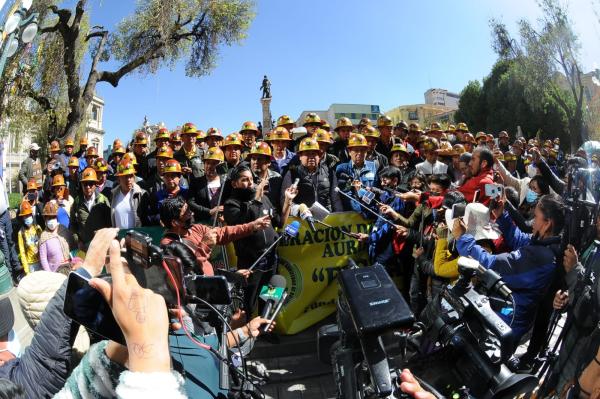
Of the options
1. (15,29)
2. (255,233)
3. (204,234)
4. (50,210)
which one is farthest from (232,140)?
(15,29)

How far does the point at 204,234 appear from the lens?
4.25m

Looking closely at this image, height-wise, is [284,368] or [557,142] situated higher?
[557,142]

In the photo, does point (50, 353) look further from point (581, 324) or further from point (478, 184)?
point (478, 184)

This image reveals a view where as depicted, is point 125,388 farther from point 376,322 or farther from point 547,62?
point 547,62

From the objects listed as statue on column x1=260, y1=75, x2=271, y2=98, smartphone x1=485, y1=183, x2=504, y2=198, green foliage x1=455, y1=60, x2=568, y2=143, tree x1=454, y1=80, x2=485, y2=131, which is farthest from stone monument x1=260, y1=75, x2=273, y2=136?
smartphone x1=485, y1=183, x2=504, y2=198

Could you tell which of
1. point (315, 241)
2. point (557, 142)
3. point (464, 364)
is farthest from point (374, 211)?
point (557, 142)

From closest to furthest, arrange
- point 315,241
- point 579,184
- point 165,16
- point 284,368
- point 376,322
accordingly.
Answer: point 376,322
point 579,184
point 284,368
point 315,241
point 165,16

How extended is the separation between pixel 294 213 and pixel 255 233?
2.15 feet

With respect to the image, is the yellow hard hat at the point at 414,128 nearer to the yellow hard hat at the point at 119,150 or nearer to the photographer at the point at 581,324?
the yellow hard hat at the point at 119,150

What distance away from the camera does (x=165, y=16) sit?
17391 mm

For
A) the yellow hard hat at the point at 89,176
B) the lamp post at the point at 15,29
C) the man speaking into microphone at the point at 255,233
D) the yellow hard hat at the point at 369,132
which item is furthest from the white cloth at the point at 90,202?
the yellow hard hat at the point at 369,132

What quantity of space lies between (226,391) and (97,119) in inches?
2809

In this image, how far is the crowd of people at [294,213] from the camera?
168cm

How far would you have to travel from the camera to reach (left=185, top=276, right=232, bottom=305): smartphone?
1872 mm
